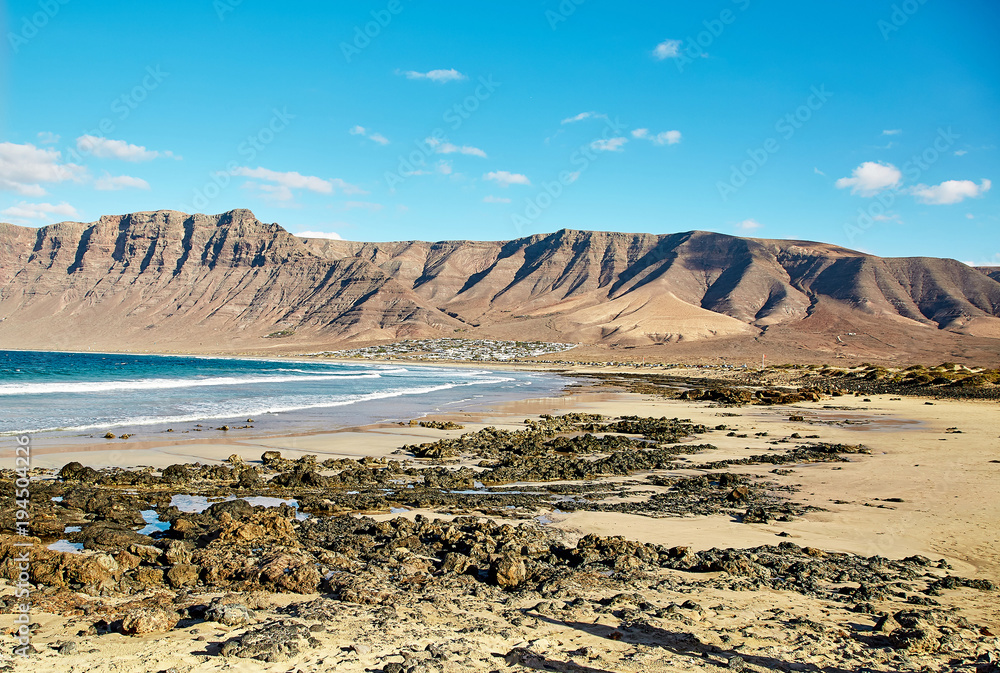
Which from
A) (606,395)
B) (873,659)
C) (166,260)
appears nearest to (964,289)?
(606,395)

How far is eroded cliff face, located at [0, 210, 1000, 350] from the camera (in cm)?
13550

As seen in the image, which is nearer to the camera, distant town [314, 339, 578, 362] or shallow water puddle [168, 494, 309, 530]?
shallow water puddle [168, 494, 309, 530]

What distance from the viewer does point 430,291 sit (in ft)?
627

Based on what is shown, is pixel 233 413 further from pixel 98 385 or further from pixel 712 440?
pixel 98 385

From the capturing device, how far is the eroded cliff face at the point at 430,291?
445ft

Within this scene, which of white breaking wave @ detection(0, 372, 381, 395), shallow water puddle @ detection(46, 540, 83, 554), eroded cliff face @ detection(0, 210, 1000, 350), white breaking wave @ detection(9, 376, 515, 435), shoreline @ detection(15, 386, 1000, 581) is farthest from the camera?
eroded cliff face @ detection(0, 210, 1000, 350)

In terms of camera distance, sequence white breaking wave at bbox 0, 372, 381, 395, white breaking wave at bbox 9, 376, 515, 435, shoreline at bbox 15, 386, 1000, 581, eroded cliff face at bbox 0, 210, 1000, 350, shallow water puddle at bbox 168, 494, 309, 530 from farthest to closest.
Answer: eroded cliff face at bbox 0, 210, 1000, 350
white breaking wave at bbox 0, 372, 381, 395
white breaking wave at bbox 9, 376, 515, 435
shallow water puddle at bbox 168, 494, 309, 530
shoreline at bbox 15, 386, 1000, 581

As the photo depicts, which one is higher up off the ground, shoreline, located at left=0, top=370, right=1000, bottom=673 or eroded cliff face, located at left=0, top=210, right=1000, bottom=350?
eroded cliff face, located at left=0, top=210, right=1000, bottom=350

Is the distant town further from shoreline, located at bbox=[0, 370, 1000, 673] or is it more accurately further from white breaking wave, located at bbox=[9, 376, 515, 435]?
shoreline, located at bbox=[0, 370, 1000, 673]

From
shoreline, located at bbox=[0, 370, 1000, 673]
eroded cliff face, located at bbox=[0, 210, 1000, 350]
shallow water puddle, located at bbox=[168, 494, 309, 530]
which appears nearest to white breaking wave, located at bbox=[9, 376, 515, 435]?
shoreline, located at bbox=[0, 370, 1000, 673]

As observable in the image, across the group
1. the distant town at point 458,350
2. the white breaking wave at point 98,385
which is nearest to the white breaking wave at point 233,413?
the white breaking wave at point 98,385

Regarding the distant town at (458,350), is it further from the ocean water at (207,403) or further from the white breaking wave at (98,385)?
the ocean water at (207,403)

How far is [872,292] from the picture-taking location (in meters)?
141

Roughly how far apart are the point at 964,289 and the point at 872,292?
22415mm
